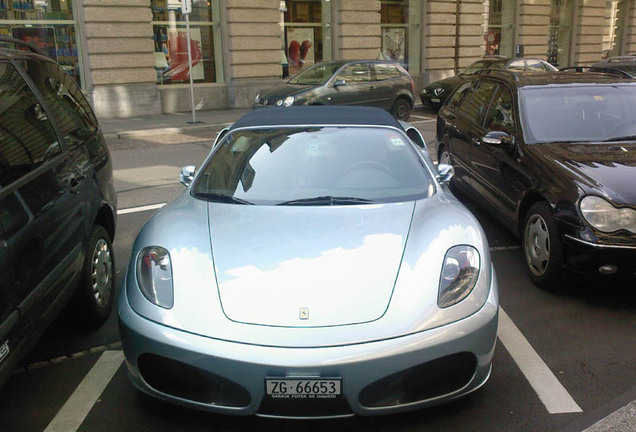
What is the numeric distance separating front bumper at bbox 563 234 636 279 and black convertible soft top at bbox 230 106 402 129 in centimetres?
149

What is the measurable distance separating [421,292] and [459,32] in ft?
72.1

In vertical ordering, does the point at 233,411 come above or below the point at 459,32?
below

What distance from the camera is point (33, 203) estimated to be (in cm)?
313

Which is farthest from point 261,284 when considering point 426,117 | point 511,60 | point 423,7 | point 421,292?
point 423,7

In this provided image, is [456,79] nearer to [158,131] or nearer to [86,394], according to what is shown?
[158,131]

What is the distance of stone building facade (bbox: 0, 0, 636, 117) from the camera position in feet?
51.3

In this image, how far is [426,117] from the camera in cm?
1678

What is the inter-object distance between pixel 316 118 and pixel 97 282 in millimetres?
1876

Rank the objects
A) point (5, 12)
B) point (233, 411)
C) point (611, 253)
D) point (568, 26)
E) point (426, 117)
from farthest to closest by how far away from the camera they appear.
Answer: point (568, 26)
point (426, 117)
point (5, 12)
point (611, 253)
point (233, 411)

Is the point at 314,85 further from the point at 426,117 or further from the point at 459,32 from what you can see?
the point at 459,32

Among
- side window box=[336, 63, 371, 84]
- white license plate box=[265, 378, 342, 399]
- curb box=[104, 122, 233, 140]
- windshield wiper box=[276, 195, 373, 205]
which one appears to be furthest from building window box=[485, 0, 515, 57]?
white license plate box=[265, 378, 342, 399]

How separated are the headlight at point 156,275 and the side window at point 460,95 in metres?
4.85

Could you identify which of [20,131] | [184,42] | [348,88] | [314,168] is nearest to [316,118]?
[314,168]

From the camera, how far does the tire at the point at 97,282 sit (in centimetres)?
383
